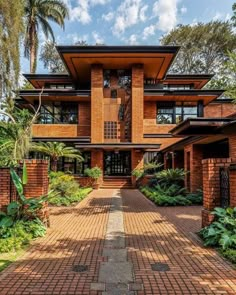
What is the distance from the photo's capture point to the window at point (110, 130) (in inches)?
946

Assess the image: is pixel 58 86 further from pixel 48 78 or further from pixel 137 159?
pixel 137 159

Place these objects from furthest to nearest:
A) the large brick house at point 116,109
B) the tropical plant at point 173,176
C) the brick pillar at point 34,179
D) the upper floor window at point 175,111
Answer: the upper floor window at point 175,111 → the large brick house at point 116,109 → the tropical plant at point 173,176 → the brick pillar at point 34,179

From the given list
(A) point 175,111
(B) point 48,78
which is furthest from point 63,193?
(B) point 48,78

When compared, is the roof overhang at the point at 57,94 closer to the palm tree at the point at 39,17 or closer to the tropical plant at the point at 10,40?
the palm tree at the point at 39,17

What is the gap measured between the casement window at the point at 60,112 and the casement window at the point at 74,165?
344cm

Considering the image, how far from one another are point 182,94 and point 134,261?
20.6 metres

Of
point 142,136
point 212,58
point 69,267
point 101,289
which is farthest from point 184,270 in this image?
point 212,58

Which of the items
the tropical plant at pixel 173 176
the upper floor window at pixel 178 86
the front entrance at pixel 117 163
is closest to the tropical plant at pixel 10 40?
the tropical plant at pixel 173 176

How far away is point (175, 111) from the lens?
25.4 metres

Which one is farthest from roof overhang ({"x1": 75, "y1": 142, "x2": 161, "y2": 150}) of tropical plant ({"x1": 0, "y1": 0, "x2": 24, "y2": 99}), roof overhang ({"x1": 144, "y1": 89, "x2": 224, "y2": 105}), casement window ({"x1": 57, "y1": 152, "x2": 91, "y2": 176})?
tropical plant ({"x1": 0, "y1": 0, "x2": 24, "y2": 99})

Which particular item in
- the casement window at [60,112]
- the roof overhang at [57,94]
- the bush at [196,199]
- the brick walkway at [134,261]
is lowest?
the brick walkway at [134,261]

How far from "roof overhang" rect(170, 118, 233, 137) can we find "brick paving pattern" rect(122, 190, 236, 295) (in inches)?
130

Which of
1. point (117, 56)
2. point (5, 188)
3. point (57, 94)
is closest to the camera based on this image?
point (5, 188)

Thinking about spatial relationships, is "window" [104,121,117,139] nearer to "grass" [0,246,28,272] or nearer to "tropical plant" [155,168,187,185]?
"tropical plant" [155,168,187,185]
